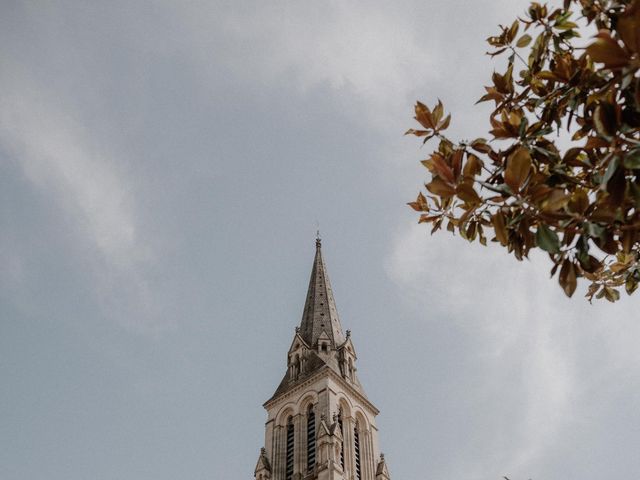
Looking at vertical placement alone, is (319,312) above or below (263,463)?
above

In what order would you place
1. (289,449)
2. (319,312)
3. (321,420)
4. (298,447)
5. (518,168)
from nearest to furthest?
(518,168), (321,420), (298,447), (289,449), (319,312)

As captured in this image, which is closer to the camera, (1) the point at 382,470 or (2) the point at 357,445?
(1) the point at 382,470

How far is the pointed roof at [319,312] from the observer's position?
4528cm

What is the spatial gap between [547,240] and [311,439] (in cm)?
3583

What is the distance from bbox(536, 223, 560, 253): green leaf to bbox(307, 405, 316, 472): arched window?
34381mm

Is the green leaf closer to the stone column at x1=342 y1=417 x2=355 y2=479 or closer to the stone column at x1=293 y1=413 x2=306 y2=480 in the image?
the stone column at x1=342 y1=417 x2=355 y2=479

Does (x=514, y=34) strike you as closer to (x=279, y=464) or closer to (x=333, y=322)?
(x=279, y=464)

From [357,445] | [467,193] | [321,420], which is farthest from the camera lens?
[357,445]

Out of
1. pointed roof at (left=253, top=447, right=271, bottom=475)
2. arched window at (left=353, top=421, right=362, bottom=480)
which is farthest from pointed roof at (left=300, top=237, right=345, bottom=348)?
pointed roof at (left=253, top=447, right=271, bottom=475)

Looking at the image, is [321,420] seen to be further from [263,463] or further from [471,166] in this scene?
[471,166]

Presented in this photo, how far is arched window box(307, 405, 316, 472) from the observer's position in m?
35.3

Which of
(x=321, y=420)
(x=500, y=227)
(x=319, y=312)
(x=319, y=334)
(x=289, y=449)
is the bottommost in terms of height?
(x=500, y=227)

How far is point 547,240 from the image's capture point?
2688mm

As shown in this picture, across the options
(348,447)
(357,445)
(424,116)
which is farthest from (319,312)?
(424,116)
